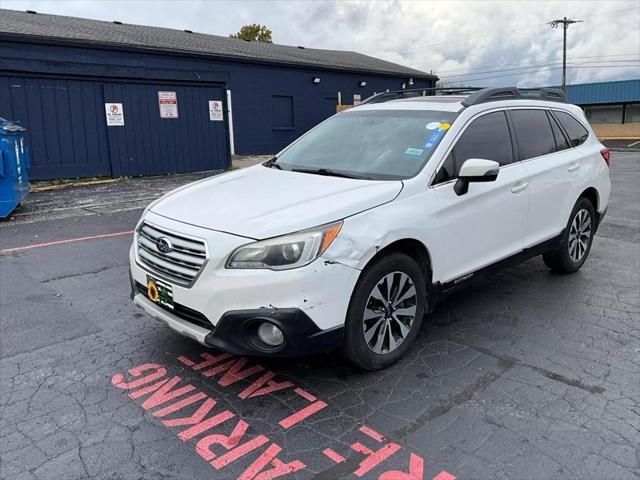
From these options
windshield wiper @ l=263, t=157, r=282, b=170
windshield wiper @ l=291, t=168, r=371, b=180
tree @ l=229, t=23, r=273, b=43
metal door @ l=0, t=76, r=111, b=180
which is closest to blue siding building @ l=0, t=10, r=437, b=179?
metal door @ l=0, t=76, r=111, b=180

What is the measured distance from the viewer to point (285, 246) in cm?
297

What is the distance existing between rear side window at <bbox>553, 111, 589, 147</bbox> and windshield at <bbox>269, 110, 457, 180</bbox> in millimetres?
1872

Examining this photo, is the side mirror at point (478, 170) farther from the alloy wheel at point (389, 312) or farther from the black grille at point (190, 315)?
the black grille at point (190, 315)

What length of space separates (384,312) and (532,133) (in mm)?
2533

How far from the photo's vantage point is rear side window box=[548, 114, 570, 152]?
5131 mm

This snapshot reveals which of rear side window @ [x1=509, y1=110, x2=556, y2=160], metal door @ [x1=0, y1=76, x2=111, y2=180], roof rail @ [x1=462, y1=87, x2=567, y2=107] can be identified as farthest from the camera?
metal door @ [x1=0, y1=76, x2=111, y2=180]

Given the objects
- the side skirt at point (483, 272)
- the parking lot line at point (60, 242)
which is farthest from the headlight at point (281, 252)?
the parking lot line at point (60, 242)

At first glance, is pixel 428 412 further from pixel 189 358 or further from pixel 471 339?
pixel 189 358

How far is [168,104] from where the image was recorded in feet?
48.6

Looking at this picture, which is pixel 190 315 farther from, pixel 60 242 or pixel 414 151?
pixel 60 242

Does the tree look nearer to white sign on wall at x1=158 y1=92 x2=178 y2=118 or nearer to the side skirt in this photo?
white sign on wall at x1=158 y1=92 x2=178 y2=118

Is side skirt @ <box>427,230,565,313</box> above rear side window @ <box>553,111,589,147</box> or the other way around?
the other way around

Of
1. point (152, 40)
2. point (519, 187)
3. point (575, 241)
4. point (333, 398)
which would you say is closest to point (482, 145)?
point (519, 187)

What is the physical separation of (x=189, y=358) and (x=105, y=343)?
74 cm
